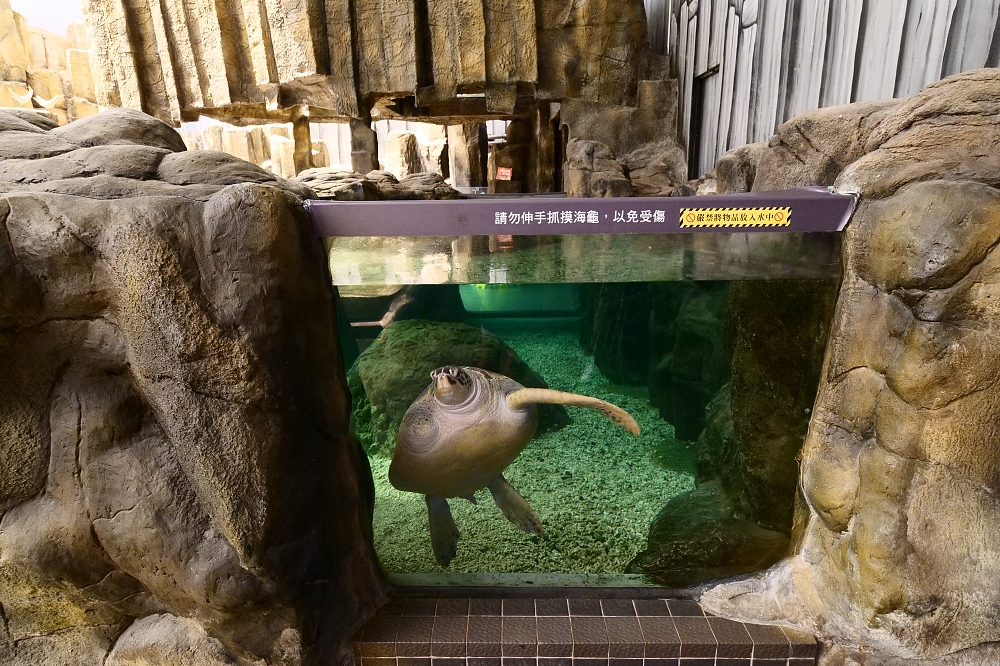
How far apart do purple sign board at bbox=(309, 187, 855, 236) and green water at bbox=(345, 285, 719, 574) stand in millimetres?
795

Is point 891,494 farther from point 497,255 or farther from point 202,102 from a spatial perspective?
point 202,102

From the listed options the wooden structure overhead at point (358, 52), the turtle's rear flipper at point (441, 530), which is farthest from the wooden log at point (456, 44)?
the turtle's rear flipper at point (441, 530)

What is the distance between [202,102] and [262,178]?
6836 millimetres

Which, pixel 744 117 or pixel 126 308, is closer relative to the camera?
pixel 126 308

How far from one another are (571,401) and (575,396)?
1.5 inches

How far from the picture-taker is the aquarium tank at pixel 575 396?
2.68 meters

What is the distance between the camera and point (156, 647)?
91.3 inches

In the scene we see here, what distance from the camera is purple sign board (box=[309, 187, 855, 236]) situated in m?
2.16

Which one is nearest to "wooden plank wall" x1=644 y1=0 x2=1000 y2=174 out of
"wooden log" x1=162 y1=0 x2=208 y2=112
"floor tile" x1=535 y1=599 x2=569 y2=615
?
"floor tile" x1=535 y1=599 x2=569 y2=615

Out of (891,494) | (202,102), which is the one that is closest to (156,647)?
(891,494)

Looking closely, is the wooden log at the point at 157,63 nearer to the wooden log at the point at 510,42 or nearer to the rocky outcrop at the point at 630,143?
the wooden log at the point at 510,42

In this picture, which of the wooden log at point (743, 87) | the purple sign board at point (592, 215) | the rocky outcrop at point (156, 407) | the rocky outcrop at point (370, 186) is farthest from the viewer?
the wooden log at point (743, 87)

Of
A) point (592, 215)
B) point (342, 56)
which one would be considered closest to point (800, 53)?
point (592, 215)

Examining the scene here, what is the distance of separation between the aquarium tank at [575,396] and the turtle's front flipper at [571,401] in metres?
0.01
